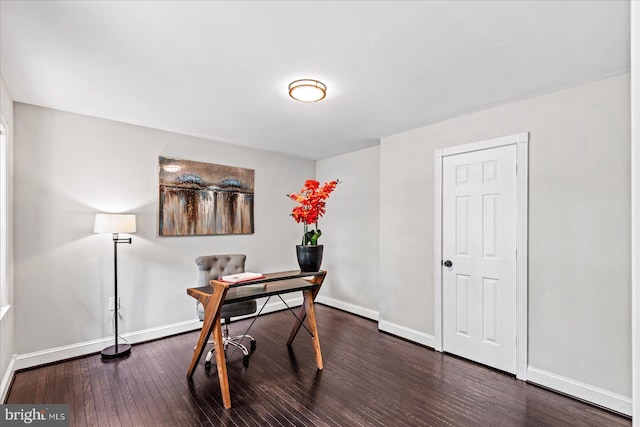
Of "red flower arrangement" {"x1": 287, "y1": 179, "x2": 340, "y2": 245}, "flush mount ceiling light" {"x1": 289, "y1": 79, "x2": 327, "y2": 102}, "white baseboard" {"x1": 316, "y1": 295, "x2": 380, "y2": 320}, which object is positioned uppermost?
"flush mount ceiling light" {"x1": 289, "y1": 79, "x2": 327, "y2": 102}

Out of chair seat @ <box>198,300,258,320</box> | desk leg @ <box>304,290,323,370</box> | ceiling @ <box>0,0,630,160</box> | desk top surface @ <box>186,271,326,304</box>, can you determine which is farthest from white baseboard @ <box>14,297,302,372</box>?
ceiling @ <box>0,0,630,160</box>

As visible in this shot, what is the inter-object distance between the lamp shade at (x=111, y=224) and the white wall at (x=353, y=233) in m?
3.05

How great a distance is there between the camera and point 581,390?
2.51 meters

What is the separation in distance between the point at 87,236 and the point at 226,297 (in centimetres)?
190

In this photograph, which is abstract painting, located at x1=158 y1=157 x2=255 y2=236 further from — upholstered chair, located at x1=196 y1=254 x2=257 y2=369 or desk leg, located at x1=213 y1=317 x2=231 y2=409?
desk leg, located at x1=213 y1=317 x2=231 y2=409

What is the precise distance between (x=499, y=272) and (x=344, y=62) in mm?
2384

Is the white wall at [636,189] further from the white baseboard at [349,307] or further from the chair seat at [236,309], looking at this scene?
the white baseboard at [349,307]

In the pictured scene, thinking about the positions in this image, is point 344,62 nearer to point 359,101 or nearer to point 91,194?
point 359,101

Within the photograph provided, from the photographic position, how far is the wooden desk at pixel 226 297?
2.44 meters

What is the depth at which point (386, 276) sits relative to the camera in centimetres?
410

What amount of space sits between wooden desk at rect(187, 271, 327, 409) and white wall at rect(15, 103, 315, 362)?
4.46ft

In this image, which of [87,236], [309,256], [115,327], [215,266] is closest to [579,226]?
[309,256]

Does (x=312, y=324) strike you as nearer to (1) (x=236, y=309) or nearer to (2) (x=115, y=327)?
(1) (x=236, y=309)

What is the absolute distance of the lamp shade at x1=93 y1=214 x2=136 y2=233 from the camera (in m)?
3.11
